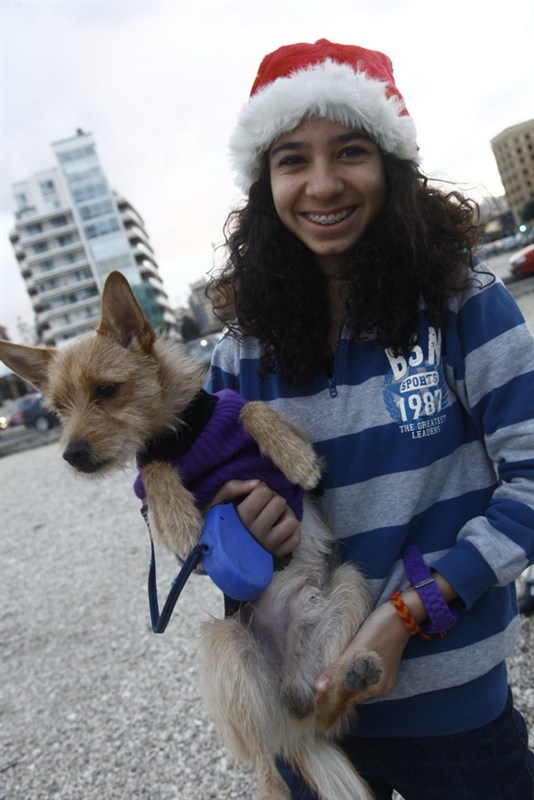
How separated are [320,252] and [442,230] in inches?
14.0

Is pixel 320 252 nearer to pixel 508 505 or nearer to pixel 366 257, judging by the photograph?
pixel 366 257

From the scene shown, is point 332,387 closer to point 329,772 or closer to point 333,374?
point 333,374

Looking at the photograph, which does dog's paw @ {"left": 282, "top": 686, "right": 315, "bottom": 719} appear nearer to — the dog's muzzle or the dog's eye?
the dog's muzzle

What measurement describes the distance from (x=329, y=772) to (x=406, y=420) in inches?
41.5

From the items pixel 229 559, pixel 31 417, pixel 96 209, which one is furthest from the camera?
pixel 96 209

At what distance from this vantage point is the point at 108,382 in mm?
1972

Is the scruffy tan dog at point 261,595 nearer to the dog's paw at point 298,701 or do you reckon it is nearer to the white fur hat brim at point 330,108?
the dog's paw at point 298,701

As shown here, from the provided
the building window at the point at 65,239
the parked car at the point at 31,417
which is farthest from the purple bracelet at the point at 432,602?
the building window at the point at 65,239

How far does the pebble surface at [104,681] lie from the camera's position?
3.52 meters

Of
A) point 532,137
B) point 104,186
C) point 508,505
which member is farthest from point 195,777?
point 104,186

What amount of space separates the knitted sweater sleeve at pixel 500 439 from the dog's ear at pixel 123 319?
43.9 inches

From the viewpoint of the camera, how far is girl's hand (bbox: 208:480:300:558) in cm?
168

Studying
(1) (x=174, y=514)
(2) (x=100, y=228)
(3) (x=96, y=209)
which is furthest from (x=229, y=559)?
(3) (x=96, y=209)

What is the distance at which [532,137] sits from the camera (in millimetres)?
45125
